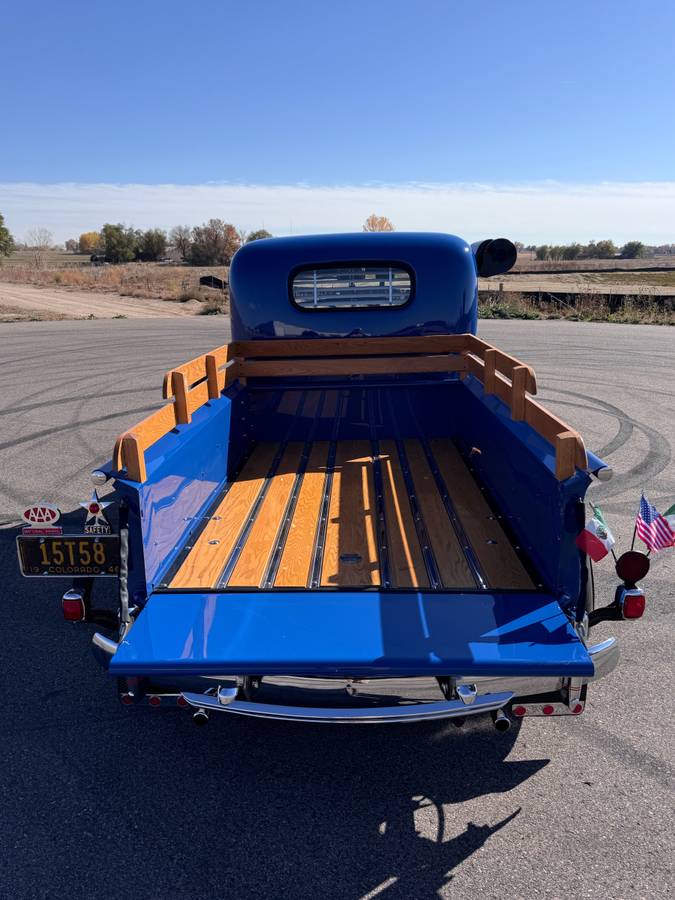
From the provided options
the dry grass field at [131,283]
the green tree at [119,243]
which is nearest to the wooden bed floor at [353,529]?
the dry grass field at [131,283]

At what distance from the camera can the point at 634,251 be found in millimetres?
109812

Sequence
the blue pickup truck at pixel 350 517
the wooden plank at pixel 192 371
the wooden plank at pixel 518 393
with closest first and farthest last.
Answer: the blue pickup truck at pixel 350 517
the wooden plank at pixel 518 393
the wooden plank at pixel 192 371

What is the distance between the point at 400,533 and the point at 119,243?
7640 centimetres

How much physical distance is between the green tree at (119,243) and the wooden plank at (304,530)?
74.5 meters

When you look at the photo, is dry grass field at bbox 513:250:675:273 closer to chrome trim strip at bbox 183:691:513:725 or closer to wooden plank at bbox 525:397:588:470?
wooden plank at bbox 525:397:588:470

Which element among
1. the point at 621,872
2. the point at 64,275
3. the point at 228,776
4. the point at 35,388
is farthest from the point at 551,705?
the point at 64,275

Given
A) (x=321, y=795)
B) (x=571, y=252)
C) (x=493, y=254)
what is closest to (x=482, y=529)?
(x=321, y=795)

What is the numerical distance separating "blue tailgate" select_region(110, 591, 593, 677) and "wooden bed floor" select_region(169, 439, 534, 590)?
158 millimetres

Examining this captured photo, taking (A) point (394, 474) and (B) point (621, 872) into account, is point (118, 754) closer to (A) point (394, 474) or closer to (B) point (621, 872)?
(B) point (621, 872)

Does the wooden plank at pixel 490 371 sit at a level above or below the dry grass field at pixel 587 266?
below

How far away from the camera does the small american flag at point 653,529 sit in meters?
2.54

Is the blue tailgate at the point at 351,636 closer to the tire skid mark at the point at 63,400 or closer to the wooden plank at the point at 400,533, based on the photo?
the wooden plank at the point at 400,533

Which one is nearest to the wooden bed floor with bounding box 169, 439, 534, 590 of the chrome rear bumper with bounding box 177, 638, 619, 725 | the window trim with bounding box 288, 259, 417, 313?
the chrome rear bumper with bounding box 177, 638, 619, 725

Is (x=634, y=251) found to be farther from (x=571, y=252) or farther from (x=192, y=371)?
(x=192, y=371)
